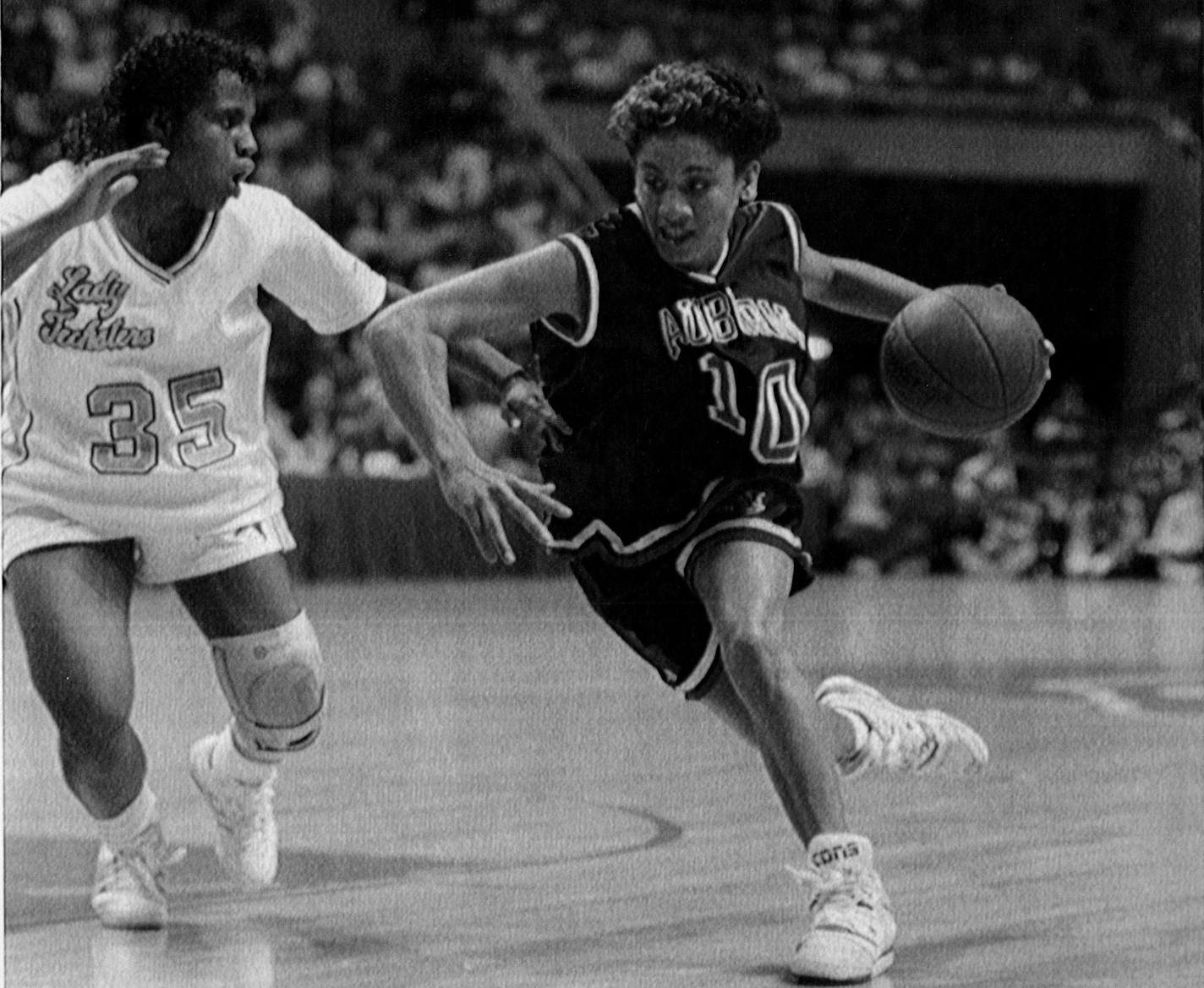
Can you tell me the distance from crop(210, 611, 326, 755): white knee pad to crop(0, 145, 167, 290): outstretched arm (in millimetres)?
1030

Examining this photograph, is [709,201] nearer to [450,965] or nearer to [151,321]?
[151,321]

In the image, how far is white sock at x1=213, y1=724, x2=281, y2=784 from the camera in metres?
4.87

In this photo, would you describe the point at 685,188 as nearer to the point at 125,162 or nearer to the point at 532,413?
the point at 532,413

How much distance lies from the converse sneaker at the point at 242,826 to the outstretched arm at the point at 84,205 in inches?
52.7

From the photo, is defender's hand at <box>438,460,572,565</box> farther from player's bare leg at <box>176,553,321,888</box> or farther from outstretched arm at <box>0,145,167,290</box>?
player's bare leg at <box>176,553,321,888</box>

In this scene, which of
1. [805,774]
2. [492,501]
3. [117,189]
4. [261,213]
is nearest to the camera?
[117,189]

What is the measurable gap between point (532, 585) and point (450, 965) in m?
12.2

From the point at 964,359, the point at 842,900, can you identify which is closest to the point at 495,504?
the point at 842,900

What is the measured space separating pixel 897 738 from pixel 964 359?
2.55 ft

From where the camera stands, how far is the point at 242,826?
4.89 meters

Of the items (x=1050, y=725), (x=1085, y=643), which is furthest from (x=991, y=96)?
(x=1050, y=725)

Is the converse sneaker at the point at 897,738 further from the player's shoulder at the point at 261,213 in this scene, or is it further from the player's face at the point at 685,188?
the player's shoulder at the point at 261,213

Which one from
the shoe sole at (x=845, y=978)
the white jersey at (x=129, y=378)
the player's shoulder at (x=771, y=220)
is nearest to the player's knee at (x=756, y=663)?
the shoe sole at (x=845, y=978)

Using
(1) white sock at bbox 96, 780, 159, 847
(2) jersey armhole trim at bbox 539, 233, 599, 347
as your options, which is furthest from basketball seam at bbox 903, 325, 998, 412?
(1) white sock at bbox 96, 780, 159, 847
